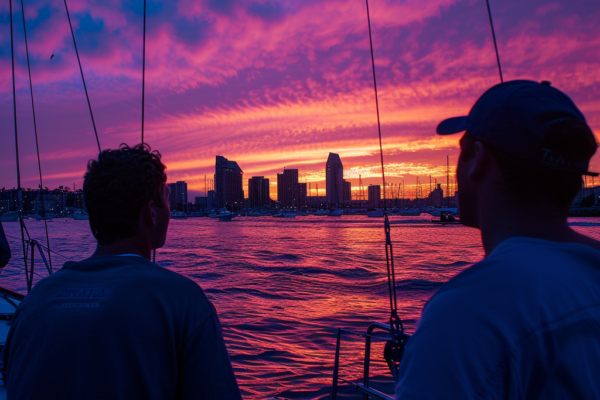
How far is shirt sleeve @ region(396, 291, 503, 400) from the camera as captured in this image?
721mm

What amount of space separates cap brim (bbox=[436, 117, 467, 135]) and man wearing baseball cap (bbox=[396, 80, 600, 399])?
0.65 feet

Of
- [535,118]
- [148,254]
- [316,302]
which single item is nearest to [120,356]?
[148,254]

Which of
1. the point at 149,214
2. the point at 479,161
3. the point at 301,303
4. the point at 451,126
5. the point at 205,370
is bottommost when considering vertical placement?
the point at 301,303

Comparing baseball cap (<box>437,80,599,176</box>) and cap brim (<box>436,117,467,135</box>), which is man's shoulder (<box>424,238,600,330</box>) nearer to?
baseball cap (<box>437,80,599,176</box>)

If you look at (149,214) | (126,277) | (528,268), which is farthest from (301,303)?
(528,268)

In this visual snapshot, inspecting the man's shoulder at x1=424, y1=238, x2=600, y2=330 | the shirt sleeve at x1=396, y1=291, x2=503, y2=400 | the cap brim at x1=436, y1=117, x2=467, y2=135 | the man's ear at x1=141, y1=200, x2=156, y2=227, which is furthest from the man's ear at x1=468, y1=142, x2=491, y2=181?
the man's ear at x1=141, y1=200, x2=156, y2=227

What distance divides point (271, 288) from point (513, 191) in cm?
1438

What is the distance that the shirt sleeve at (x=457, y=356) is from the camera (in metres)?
0.72

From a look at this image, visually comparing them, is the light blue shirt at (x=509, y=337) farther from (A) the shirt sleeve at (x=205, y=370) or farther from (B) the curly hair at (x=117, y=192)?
(B) the curly hair at (x=117, y=192)

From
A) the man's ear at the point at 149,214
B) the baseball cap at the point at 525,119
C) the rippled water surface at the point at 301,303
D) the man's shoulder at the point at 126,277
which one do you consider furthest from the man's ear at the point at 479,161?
the man's ear at the point at 149,214

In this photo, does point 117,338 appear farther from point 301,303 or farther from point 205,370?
point 301,303

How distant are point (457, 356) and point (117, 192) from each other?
1.32 meters

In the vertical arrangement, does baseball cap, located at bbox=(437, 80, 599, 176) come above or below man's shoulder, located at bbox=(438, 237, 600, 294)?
above

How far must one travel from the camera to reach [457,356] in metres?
0.72
